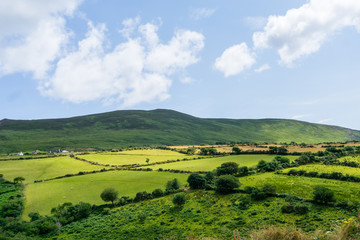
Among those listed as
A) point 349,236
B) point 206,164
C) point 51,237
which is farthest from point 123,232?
point 206,164

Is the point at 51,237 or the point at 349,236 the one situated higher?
the point at 349,236

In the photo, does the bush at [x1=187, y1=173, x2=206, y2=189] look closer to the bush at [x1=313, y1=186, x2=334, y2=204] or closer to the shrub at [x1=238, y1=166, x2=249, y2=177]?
the shrub at [x1=238, y1=166, x2=249, y2=177]

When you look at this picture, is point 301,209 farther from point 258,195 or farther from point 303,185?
point 303,185

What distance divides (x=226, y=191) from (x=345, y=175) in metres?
35.6

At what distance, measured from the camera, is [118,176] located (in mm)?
96438

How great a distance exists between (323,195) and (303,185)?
12.2 meters

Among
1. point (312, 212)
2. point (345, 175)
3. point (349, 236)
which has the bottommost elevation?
point (312, 212)

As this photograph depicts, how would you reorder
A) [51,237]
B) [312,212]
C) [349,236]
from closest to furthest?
[349,236], [312,212], [51,237]

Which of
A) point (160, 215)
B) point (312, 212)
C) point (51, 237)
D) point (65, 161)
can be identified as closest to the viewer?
point (312, 212)

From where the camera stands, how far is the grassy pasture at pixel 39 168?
105631 millimetres

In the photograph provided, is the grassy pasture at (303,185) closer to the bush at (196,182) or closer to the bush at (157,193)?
the bush at (196,182)

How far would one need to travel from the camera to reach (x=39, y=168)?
11994cm

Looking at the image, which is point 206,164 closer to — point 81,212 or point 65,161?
point 81,212

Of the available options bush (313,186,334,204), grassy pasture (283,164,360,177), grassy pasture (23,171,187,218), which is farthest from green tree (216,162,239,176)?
bush (313,186,334,204)
